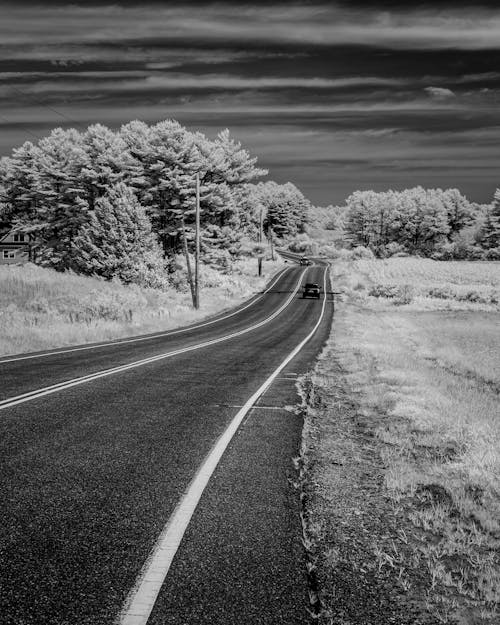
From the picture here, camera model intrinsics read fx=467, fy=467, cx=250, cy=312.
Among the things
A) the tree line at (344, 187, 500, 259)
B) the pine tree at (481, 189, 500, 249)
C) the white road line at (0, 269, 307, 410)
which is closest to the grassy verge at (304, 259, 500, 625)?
the white road line at (0, 269, 307, 410)

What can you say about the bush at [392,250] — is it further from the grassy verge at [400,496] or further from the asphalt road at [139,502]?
the asphalt road at [139,502]

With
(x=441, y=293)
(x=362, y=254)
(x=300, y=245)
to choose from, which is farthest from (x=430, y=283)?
(x=300, y=245)

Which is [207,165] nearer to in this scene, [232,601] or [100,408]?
[100,408]

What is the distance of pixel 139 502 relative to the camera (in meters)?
4.21

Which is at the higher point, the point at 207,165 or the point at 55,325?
the point at 207,165

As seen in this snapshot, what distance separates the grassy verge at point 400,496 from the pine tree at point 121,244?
26.2 metres

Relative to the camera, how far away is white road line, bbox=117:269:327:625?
8.93 feet

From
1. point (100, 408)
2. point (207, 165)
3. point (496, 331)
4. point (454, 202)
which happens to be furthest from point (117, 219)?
point (454, 202)

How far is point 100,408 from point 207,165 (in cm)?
4640

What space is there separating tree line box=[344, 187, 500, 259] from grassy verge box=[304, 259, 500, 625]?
9104 centimetres

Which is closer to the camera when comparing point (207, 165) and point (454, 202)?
point (207, 165)

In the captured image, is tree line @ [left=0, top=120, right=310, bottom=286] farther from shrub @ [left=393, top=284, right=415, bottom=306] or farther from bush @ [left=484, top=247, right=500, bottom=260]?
bush @ [left=484, top=247, right=500, bottom=260]

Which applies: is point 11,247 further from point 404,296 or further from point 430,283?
point 430,283

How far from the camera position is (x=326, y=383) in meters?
11.3
